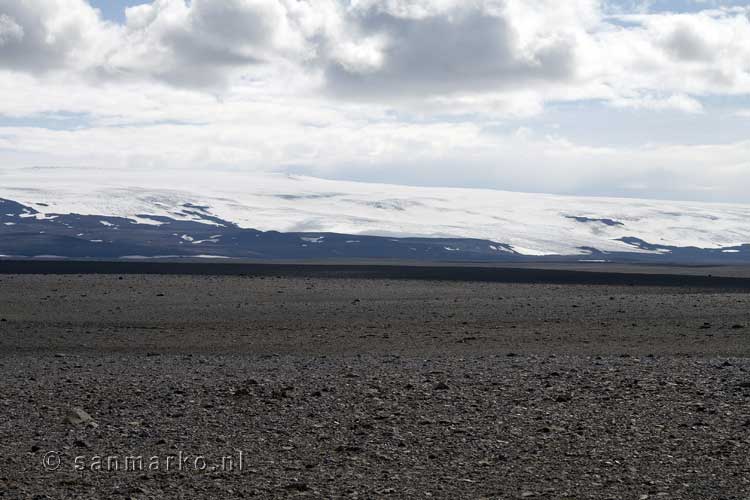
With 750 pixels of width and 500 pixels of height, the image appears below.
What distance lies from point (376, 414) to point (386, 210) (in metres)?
117

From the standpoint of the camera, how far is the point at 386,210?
12738 centimetres

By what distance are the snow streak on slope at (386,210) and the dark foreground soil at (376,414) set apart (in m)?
83.5

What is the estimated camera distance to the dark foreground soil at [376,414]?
7.91 meters

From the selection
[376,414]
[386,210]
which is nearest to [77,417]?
[376,414]

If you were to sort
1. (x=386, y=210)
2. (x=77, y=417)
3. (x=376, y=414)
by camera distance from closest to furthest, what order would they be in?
(x=77, y=417) → (x=376, y=414) → (x=386, y=210)

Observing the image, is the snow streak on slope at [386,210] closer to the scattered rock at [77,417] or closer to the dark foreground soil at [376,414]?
the dark foreground soil at [376,414]

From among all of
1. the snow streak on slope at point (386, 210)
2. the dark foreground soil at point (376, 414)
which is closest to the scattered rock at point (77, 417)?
the dark foreground soil at point (376, 414)

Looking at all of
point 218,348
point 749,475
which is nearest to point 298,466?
point 749,475

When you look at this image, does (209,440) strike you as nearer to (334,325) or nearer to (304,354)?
(304,354)

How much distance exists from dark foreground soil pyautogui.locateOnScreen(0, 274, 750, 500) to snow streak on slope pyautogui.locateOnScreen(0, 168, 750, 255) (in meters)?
83.5

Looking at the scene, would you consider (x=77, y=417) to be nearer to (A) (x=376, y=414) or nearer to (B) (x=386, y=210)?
(A) (x=376, y=414)

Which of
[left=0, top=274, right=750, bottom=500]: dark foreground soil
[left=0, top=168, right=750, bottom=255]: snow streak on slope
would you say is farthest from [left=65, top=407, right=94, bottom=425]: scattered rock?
[left=0, top=168, right=750, bottom=255]: snow streak on slope

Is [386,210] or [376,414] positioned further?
[386,210]

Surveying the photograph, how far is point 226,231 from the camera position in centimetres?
10675
